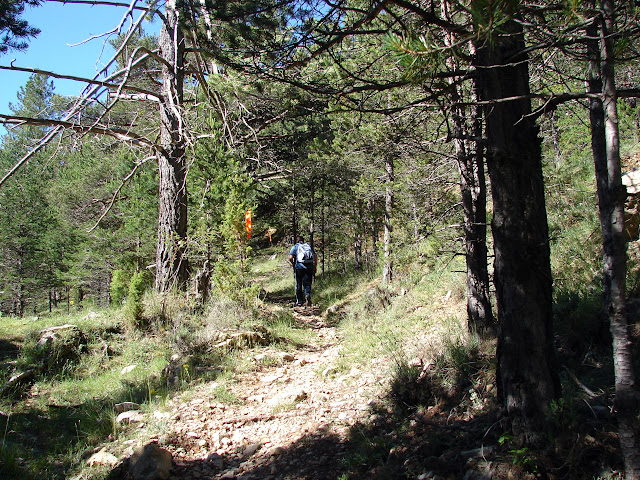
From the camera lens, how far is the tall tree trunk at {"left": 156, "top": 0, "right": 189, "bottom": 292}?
7762 millimetres

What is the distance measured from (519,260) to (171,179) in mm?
6724

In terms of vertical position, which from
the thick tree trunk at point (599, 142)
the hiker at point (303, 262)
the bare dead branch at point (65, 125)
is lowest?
the hiker at point (303, 262)

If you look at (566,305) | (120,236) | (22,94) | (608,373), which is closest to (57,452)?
(608,373)

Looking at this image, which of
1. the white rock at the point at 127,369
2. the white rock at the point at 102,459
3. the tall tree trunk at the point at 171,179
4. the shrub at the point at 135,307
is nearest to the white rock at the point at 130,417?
the white rock at the point at 102,459

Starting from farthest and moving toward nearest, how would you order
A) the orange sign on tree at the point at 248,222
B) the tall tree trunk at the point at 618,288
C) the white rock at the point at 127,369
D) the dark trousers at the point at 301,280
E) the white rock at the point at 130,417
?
1. the dark trousers at the point at 301,280
2. the orange sign on tree at the point at 248,222
3. the white rock at the point at 127,369
4. the white rock at the point at 130,417
5. the tall tree trunk at the point at 618,288

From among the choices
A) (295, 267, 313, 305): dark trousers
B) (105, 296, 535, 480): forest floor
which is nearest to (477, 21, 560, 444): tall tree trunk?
(105, 296, 535, 480): forest floor

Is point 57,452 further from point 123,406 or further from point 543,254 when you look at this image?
point 543,254

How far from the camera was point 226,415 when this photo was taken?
464cm

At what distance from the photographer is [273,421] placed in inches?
178

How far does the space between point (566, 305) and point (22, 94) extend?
150 feet

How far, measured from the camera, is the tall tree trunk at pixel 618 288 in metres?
2.10

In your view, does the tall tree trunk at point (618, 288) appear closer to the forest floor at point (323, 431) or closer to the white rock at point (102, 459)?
the forest floor at point (323, 431)

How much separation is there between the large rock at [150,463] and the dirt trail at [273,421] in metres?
0.13

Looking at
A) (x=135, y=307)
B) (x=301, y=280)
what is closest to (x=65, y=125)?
(x=135, y=307)
